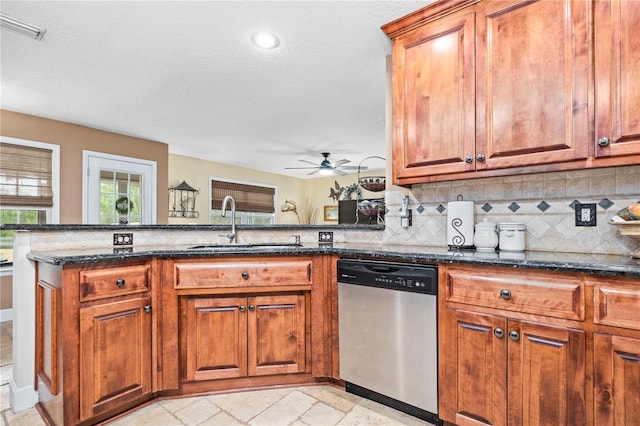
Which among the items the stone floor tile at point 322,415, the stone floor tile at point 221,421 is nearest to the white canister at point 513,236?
the stone floor tile at point 322,415

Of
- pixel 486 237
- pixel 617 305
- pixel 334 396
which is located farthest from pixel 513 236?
pixel 334 396

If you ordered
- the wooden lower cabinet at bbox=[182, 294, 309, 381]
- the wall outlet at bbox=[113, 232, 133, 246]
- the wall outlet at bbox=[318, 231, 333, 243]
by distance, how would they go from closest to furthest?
the wooden lower cabinet at bbox=[182, 294, 309, 381], the wall outlet at bbox=[113, 232, 133, 246], the wall outlet at bbox=[318, 231, 333, 243]

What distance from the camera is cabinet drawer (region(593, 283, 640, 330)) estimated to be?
1.15 m

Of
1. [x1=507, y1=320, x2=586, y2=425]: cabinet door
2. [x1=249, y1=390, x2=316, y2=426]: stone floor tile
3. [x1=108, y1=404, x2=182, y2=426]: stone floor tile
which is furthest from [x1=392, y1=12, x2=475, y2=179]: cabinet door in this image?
[x1=108, y1=404, x2=182, y2=426]: stone floor tile

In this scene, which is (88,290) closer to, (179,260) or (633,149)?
(179,260)

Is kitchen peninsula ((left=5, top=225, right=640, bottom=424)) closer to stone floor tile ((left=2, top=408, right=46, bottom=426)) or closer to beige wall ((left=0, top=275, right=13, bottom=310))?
stone floor tile ((left=2, top=408, right=46, bottom=426))

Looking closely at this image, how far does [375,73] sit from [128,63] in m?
1.96

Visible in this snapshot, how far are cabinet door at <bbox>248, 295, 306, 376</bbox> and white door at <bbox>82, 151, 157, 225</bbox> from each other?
2962 mm

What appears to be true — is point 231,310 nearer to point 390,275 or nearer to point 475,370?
point 390,275

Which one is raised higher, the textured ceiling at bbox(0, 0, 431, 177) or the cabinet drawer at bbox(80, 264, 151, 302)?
the textured ceiling at bbox(0, 0, 431, 177)

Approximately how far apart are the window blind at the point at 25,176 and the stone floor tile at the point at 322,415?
3951 millimetres

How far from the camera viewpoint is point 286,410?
5.88 ft

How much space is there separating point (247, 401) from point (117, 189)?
151 inches

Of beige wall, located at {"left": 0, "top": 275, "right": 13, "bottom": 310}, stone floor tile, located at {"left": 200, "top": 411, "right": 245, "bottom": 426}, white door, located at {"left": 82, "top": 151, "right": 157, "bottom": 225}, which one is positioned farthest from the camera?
white door, located at {"left": 82, "top": 151, "right": 157, "bottom": 225}
